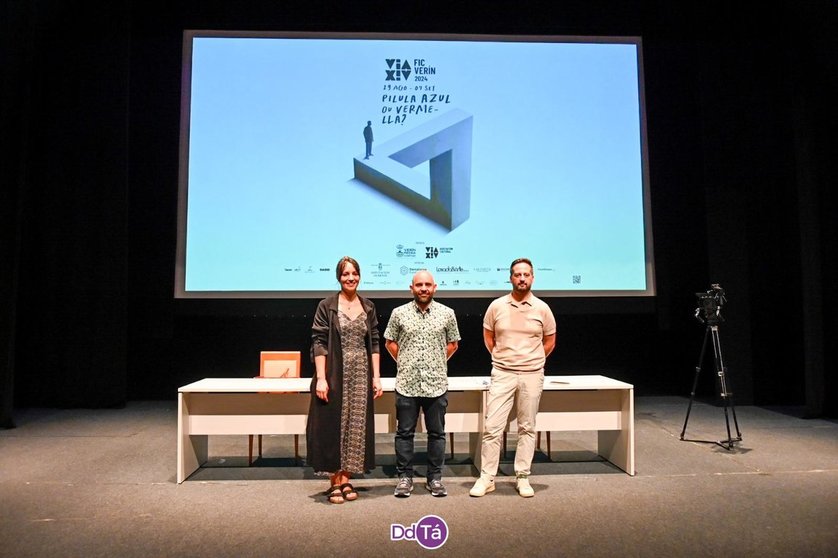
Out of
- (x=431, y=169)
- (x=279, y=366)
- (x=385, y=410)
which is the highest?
(x=431, y=169)

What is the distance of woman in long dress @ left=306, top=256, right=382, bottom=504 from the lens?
2709 mm

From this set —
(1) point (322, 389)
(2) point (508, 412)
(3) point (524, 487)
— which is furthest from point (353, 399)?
(3) point (524, 487)

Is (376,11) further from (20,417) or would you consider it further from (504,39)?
(20,417)

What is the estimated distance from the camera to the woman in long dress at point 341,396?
271 cm

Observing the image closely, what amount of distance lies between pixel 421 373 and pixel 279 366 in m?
1.03

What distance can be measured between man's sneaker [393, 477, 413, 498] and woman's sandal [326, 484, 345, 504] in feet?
0.89

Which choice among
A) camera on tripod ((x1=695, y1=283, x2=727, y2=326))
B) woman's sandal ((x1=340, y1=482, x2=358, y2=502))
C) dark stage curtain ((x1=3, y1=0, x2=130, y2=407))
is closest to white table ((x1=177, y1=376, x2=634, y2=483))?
woman's sandal ((x1=340, y1=482, x2=358, y2=502))

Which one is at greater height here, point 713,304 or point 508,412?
point 713,304

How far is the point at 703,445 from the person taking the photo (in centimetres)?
376

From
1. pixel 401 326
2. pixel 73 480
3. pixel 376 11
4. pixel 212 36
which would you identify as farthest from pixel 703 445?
pixel 212 36

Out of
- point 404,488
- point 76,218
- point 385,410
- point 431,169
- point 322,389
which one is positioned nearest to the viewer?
point 322,389

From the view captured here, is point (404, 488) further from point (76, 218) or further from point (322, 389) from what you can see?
point (76, 218)

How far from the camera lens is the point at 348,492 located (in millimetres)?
2748

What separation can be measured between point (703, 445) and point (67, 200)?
17.8ft
